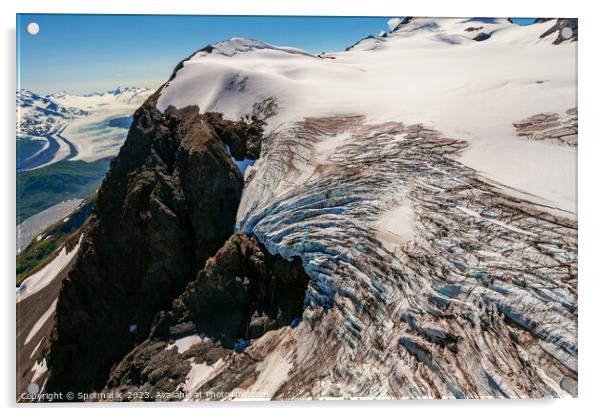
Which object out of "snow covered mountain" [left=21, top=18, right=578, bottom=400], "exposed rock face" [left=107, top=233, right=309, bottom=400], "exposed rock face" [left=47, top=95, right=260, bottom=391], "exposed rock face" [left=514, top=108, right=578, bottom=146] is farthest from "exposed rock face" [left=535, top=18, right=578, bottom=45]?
"exposed rock face" [left=47, top=95, right=260, bottom=391]

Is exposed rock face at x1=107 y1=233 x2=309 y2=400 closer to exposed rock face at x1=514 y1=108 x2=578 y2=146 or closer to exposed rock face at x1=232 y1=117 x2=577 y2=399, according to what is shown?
exposed rock face at x1=232 y1=117 x2=577 y2=399

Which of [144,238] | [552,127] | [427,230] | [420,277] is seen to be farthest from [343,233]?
[144,238]

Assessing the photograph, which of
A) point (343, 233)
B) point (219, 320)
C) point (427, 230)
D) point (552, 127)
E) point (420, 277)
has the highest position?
point (552, 127)

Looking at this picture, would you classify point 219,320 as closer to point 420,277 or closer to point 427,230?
point 420,277

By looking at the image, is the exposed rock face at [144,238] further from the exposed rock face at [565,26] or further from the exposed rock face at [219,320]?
the exposed rock face at [565,26]

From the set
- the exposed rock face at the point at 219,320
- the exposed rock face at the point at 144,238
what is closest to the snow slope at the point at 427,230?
the exposed rock face at the point at 219,320
